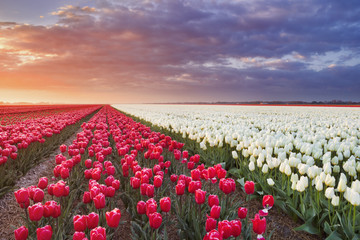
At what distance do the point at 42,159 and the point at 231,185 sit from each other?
264 inches

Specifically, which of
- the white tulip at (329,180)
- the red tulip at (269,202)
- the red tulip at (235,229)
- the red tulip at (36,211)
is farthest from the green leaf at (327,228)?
the red tulip at (36,211)

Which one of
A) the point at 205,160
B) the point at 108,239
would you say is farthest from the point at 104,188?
the point at 205,160

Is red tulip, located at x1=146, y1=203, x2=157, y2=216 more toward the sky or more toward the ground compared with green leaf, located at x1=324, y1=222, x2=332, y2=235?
more toward the sky

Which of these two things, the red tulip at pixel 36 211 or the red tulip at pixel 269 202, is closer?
the red tulip at pixel 36 211

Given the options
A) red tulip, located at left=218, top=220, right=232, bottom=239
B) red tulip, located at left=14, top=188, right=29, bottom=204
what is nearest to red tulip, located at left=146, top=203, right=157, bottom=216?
red tulip, located at left=218, top=220, right=232, bottom=239

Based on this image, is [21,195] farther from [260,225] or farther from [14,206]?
[260,225]

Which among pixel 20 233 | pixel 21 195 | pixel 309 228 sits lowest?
pixel 309 228

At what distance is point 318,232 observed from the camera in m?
3.29

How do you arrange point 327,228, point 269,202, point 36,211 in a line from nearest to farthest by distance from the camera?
point 36,211 < point 269,202 < point 327,228

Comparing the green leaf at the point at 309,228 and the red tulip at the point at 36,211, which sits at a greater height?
the red tulip at the point at 36,211

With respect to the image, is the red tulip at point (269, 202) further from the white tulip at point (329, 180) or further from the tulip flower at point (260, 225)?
the white tulip at point (329, 180)

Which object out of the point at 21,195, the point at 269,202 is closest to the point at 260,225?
the point at 269,202

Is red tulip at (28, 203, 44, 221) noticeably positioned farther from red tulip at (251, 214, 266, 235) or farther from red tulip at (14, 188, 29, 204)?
red tulip at (251, 214, 266, 235)

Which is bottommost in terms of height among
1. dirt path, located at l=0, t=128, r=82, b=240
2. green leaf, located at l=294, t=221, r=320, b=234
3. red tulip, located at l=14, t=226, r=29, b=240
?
dirt path, located at l=0, t=128, r=82, b=240
